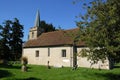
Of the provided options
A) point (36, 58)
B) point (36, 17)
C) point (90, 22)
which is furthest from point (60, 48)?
point (90, 22)

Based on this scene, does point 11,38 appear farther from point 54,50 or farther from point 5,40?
point 54,50

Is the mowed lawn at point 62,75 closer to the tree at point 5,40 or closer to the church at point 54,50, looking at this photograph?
the church at point 54,50

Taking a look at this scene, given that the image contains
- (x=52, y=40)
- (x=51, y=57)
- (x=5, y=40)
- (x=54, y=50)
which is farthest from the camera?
(x=5, y=40)

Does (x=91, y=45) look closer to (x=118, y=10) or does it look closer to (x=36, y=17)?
(x=118, y=10)

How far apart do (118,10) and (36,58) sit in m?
31.8

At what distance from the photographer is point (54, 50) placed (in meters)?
42.4

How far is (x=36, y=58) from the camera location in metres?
46.6

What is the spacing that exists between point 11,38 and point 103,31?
55.9 meters

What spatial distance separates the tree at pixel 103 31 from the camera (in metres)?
16.7

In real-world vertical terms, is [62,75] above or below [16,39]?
below

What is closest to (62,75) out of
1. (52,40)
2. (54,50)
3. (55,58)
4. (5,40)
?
(55,58)

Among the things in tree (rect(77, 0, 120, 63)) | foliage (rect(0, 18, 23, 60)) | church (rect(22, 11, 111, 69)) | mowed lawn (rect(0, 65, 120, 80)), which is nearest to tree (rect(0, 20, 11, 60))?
foliage (rect(0, 18, 23, 60))

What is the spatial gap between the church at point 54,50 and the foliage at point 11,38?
17754 millimetres

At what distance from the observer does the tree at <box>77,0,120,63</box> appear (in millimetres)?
16719
